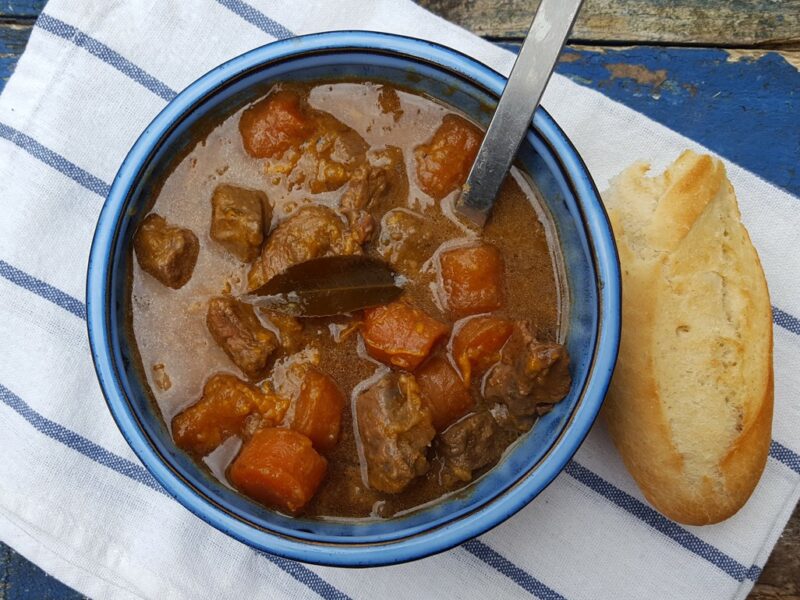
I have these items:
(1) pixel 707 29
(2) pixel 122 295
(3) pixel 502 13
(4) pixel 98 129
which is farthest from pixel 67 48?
(1) pixel 707 29

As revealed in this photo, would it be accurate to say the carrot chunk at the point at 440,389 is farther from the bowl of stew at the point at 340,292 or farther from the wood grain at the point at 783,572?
the wood grain at the point at 783,572

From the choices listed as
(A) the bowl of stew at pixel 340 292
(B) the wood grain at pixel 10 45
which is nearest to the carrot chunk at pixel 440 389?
(A) the bowl of stew at pixel 340 292

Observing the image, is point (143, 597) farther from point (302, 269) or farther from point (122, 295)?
point (302, 269)

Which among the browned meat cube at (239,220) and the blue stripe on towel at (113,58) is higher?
the blue stripe on towel at (113,58)

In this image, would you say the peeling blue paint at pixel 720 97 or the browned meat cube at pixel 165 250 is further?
the peeling blue paint at pixel 720 97

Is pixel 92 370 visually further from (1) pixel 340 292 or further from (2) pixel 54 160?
(1) pixel 340 292

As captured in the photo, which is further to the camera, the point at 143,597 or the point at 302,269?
the point at 143,597

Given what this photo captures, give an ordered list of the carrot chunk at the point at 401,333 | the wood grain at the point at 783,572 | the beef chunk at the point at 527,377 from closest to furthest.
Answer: the beef chunk at the point at 527,377 < the carrot chunk at the point at 401,333 < the wood grain at the point at 783,572
